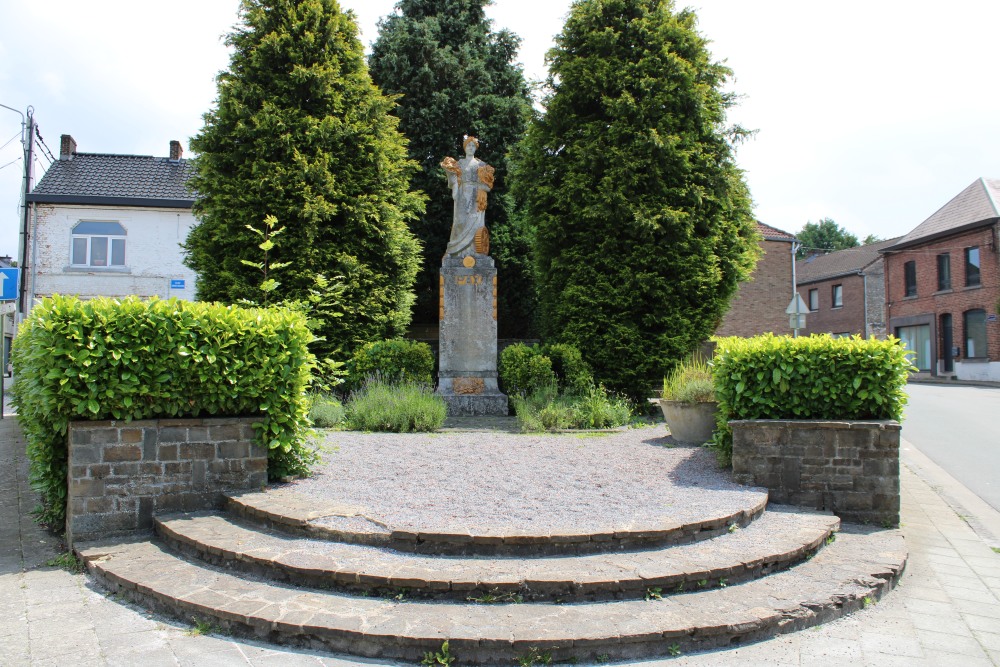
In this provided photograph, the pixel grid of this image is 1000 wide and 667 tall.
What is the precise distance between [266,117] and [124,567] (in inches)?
430

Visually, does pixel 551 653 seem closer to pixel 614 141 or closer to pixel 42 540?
pixel 42 540

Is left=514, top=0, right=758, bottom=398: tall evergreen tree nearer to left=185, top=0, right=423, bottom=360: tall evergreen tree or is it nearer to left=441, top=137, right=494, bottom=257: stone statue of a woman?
left=441, top=137, right=494, bottom=257: stone statue of a woman

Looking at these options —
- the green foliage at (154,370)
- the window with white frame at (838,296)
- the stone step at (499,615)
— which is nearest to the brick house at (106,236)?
the green foliage at (154,370)

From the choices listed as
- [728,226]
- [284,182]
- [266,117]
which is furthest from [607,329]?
[266,117]

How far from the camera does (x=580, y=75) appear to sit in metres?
13.4

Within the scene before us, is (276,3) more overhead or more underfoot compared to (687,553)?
more overhead

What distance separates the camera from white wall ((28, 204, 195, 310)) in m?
20.9

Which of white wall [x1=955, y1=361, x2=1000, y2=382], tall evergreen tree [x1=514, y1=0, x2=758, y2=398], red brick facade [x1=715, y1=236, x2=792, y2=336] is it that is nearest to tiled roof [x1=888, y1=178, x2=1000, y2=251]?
white wall [x1=955, y1=361, x2=1000, y2=382]

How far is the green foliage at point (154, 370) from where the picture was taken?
5121mm

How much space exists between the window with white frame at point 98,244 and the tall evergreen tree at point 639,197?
14.9 meters

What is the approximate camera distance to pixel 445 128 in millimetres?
19953

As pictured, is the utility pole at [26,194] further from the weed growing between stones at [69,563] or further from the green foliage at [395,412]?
the weed growing between stones at [69,563]

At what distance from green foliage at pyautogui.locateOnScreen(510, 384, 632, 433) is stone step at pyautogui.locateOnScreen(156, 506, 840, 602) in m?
4.89

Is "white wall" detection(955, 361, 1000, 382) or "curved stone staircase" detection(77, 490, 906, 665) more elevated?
"white wall" detection(955, 361, 1000, 382)
